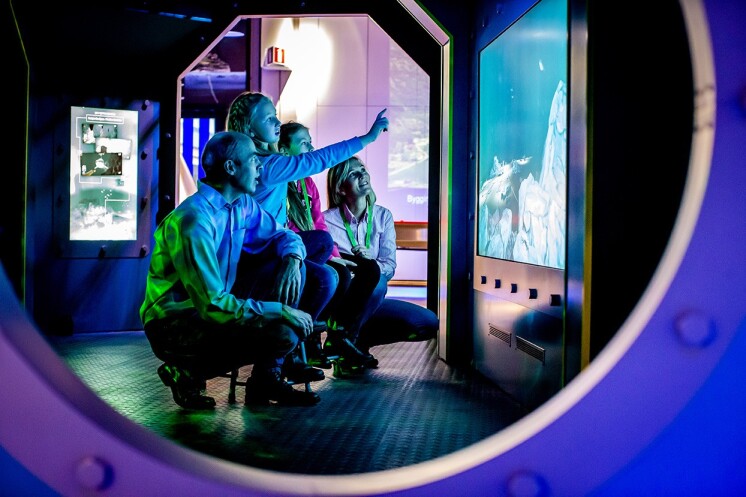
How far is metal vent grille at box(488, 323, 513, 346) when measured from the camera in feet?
10.5

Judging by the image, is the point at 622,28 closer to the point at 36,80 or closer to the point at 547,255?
the point at 547,255

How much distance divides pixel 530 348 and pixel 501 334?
→ 48 centimetres

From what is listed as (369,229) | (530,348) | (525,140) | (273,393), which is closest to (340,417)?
(273,393)

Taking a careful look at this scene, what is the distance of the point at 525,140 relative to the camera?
3.05 meters

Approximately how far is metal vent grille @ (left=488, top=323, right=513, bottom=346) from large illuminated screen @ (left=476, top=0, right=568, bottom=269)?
1.14 feet

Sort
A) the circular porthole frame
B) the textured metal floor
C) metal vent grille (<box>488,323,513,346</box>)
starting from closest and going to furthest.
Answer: the circular porthole frame → the textured metal floor → metal vent grille (<box>488,323,513,346</box>)

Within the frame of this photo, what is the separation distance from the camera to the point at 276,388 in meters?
2.96

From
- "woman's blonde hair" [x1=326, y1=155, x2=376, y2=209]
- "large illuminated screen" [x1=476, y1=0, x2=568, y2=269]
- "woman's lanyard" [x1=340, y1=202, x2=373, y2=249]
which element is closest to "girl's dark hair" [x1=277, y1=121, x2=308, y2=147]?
"woman's blonde hair" [x1=326, y1=155, x2=376, y2=209]

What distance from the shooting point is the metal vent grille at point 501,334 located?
3213mm

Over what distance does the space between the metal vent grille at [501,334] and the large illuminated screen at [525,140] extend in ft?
1.14

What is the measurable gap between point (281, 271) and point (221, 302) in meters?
0.36

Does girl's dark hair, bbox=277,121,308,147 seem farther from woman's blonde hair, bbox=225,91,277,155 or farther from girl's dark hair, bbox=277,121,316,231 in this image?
woman's blonde hair, bbox=225,91,277,155

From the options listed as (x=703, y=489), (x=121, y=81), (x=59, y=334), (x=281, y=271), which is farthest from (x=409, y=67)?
(x=703, y=489)

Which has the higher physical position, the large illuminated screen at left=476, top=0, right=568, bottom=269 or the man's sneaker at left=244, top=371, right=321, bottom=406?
the large illuminated screen at left=476, top=0, right=568, bottom=269
